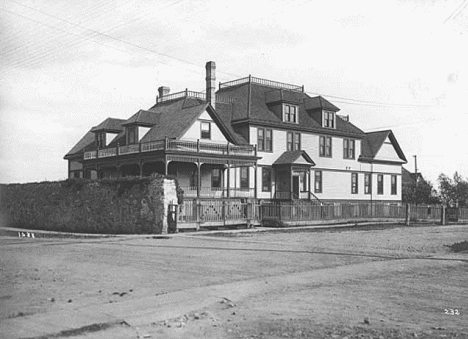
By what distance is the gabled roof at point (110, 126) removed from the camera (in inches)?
1770

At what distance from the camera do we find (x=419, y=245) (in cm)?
2309

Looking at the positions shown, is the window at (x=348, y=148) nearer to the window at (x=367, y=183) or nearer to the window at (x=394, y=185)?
the window at (x=367, y=183)

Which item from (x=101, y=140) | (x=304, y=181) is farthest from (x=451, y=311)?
(x=101, y=140)

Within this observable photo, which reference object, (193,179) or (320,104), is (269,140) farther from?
(193,179)

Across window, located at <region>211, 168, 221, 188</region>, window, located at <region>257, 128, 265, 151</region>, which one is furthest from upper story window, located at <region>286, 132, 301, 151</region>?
window, located at <region>211, 168, 221, 188</region>

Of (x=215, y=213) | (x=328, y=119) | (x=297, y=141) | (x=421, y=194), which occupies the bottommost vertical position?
(x=215, y=213)

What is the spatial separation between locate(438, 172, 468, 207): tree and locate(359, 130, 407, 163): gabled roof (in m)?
8.97

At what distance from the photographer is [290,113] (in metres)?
45.8

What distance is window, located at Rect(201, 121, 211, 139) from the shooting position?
3947 centimetres

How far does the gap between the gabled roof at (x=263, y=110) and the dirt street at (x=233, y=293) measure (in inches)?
982

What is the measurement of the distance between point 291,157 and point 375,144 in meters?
14.1

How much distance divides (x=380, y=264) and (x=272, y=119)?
2901 cm

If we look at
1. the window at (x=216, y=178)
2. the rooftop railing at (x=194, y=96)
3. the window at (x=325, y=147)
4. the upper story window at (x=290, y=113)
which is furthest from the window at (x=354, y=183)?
the window at (x=216, y=178)

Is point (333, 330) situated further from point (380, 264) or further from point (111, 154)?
point (111, 154)
